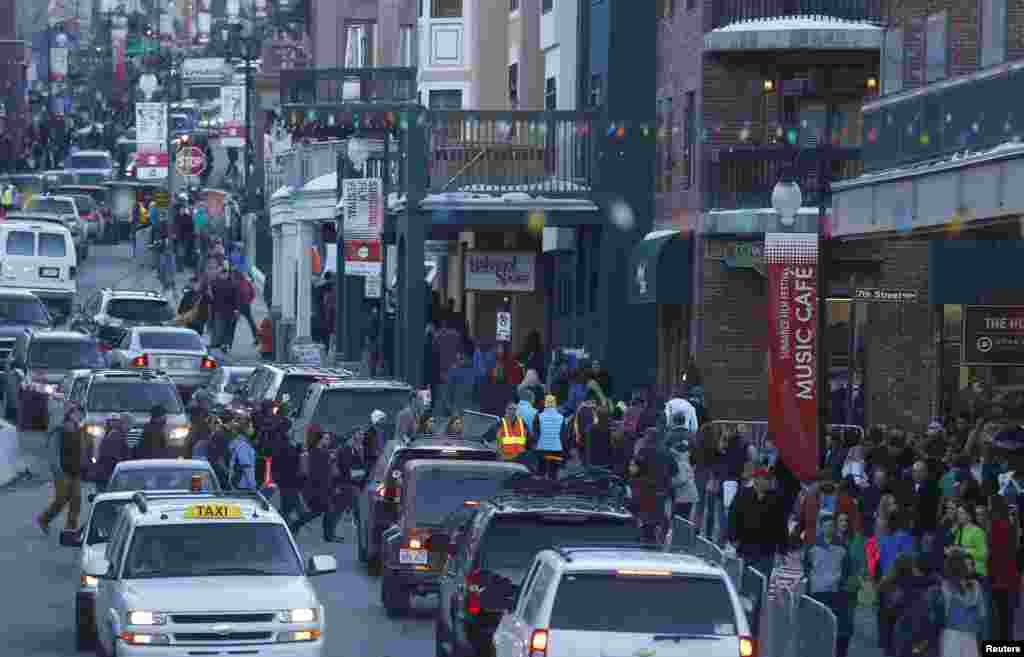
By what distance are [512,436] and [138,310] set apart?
2248cm

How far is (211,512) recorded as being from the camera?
20344 millimetres

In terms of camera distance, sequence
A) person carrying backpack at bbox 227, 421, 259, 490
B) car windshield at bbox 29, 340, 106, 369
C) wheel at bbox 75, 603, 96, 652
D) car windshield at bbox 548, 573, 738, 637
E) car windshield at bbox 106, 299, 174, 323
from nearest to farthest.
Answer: car windshield at bbox 548, 573, 738, 637 < wheel at bbox 75, 603, 96, 652 < person carrying backpack at bbox 227, 421, 259, 490 < car windshield at bbox 29, 340, 106, 369 < car windshield at bbox 106, 299, 174, 323

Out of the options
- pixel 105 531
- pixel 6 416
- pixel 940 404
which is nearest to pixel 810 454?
pixel 105 531

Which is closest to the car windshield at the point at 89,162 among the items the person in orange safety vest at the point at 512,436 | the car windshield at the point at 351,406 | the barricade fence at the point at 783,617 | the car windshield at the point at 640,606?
the car windshield at the point at 351,406

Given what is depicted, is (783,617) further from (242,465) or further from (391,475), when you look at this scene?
(242,465)

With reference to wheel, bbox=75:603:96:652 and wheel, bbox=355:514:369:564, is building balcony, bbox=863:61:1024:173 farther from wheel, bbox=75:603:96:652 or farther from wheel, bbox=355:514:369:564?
wheel, bbox=75:603:96:652

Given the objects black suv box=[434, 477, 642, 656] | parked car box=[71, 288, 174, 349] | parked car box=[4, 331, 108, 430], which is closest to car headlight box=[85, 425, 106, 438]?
parked car box=[4, 331, 108, 430]

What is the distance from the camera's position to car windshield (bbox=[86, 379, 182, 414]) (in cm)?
4044

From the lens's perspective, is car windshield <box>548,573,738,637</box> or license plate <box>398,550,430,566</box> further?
license plate <box>398,550,430,566</box>

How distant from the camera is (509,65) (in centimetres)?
5797

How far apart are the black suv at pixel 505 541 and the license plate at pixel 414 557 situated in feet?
13.3

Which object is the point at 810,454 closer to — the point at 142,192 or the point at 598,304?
the point at 598,304

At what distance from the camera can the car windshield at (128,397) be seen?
4044 centimetres

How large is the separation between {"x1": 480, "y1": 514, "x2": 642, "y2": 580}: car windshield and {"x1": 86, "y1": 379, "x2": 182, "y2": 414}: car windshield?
841 inches
